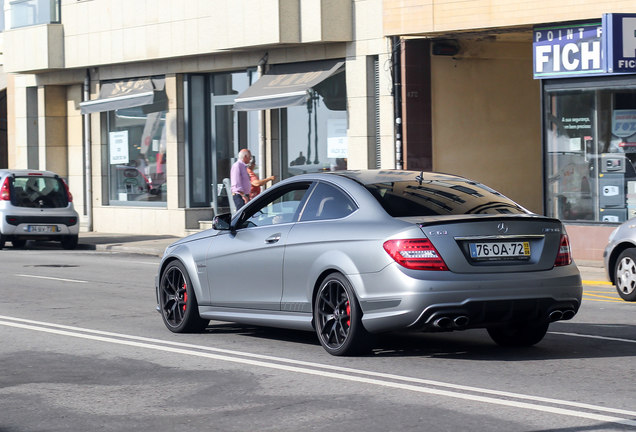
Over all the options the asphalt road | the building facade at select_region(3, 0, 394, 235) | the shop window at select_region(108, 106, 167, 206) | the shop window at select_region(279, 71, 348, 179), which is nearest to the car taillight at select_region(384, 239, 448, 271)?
the asphalt road

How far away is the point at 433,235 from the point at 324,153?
16811 mm

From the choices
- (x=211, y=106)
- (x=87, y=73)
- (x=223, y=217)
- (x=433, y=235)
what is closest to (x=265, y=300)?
(x=223, y=217)

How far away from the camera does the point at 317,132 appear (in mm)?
25422

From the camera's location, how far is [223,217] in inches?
414

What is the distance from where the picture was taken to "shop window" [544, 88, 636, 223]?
1958 cm

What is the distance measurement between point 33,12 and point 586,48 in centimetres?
1784

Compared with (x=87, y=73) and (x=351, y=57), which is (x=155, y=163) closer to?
(x=87, y=73)

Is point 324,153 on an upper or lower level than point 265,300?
upper

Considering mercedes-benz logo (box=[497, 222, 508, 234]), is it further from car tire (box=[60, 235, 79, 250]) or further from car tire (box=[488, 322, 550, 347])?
car tire (box=[60, 235, 79, 250])

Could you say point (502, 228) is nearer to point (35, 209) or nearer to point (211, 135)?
point (35, 209)

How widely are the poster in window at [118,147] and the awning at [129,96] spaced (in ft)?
3.14

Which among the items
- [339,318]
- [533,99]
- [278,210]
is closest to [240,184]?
[533,99]

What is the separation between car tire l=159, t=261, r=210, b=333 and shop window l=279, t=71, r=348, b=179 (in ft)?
45.3

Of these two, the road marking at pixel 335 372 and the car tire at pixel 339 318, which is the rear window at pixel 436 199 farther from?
the road marking at pixel 335 372
